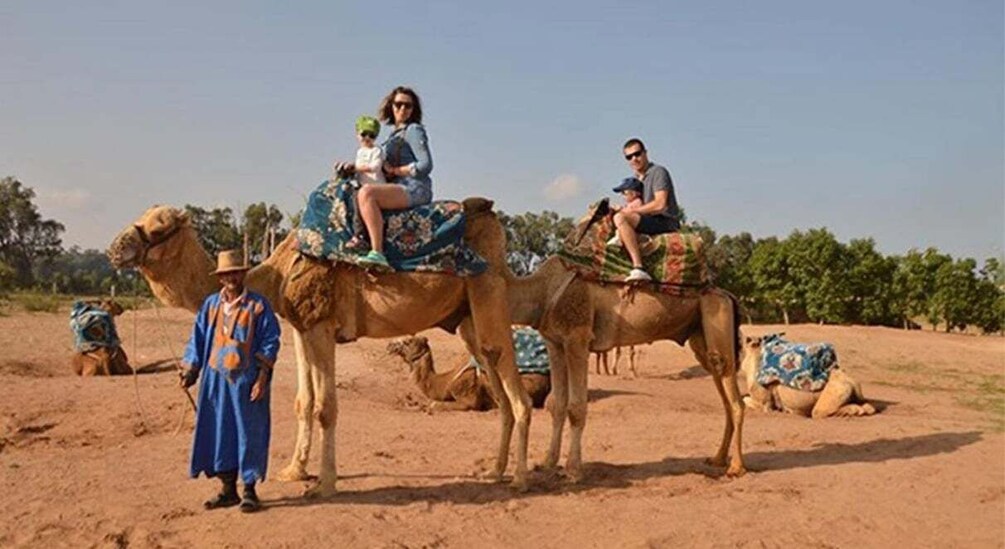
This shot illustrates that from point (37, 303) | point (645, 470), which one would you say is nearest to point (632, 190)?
point (645, 470)

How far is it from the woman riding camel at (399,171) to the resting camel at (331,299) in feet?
1.23

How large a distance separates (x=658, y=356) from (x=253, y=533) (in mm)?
18178

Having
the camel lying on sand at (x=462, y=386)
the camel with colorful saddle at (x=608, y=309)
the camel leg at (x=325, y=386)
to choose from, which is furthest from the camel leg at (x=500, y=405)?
the camel lying on sand at (x=462, y=386)

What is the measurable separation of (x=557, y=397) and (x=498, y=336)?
1.22m

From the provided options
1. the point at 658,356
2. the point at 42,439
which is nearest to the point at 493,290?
the point at 42,439

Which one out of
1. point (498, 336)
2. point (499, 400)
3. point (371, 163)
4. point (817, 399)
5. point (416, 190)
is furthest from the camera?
point (817, 399)

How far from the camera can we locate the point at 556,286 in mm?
7859

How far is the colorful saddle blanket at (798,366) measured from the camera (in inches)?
503

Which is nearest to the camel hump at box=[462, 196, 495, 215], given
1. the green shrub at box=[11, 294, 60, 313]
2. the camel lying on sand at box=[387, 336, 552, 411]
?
the camel lying on sand at box=[387, 336, 552, 411]

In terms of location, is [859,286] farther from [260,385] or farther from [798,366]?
Answer: [260,385]

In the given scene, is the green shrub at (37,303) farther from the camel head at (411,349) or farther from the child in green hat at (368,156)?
the child in green hat at (368,156)

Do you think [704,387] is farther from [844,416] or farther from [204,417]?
[204,417]

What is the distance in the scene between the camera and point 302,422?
7125 mm

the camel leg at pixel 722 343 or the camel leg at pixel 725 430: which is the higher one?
the camel leg at pixel 722 343
